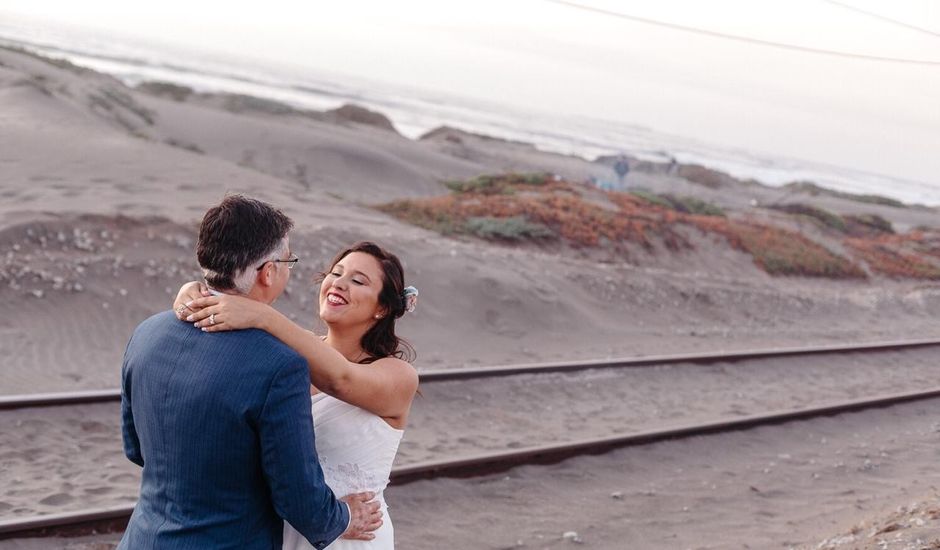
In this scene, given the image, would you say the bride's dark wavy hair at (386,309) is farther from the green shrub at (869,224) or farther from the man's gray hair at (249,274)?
the green shrub at (869,224)

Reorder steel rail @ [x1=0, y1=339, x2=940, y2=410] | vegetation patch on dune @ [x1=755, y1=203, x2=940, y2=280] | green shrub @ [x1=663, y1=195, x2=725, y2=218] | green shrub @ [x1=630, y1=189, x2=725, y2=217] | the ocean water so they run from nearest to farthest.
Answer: steel rail @ [x1=0, y1=339, x2=940, y2=410] < vegetation patch on dune @ [x1=755, y1=203, x2=940, y2=280] < green shrub @ [x1=630, y1=189, x2=725, y2=217] < green shrub @ [x1=663, y1=195, x2=725, y2=218] < the ocean water

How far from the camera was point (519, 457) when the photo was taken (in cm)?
816

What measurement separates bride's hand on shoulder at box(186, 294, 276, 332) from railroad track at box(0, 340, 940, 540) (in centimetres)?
380

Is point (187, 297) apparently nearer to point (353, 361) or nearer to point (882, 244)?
point (353, 361)

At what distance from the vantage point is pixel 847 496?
334 inches

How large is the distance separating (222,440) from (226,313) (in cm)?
34

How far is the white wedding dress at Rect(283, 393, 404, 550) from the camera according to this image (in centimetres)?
285

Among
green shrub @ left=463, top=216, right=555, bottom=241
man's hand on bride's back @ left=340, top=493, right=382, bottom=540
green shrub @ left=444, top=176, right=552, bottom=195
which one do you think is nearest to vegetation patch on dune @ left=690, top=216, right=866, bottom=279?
green shrub @ left=444, top=176, right=552, bottom=195

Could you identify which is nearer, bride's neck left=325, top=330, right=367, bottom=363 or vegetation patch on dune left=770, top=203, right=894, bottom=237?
bride's neck left=325, top=330, right=367, bottom=363

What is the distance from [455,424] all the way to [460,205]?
12.5m

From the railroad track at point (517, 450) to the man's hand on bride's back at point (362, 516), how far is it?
3551 millimetres

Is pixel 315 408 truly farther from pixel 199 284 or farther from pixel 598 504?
pixel 598 504

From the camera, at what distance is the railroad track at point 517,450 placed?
5.70 metres

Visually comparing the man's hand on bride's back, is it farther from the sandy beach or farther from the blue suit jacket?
the sandy beach
